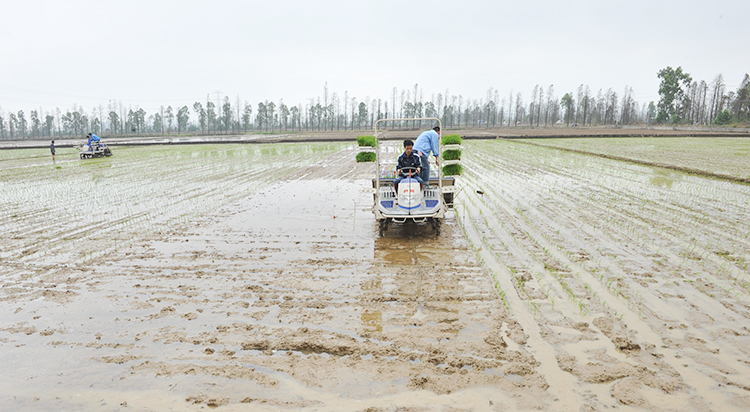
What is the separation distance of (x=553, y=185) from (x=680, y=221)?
5.02 meters

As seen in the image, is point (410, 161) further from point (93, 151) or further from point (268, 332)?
point (93, 151)

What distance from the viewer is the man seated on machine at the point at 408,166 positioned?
26.0 feet

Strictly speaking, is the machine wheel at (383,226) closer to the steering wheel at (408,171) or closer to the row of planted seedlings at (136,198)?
the steering wheel at (408,171)

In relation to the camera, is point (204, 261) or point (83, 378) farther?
point (204, 261)

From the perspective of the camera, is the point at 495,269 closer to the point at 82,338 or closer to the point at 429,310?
the point at 429,310

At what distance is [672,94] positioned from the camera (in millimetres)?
84062

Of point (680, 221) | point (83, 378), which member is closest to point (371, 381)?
point (83, 378)

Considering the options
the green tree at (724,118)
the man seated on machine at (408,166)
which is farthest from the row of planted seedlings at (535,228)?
the green tree at (724,118)

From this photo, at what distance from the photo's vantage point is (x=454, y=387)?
3.42 metres

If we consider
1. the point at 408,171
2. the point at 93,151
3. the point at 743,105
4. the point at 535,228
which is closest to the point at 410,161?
the point at 408,171

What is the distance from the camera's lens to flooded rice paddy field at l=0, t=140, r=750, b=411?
342 centimetres

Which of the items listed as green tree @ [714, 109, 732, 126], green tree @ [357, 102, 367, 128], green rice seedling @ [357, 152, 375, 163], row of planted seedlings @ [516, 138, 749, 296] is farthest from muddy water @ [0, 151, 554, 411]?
green tree @ [357, 102, 367, 128]

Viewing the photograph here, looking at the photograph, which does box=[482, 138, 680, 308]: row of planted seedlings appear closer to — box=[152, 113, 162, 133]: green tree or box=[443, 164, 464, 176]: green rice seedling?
box=[443, 164, 464, 176]: green rice seedling

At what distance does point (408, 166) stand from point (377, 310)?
3.87m
